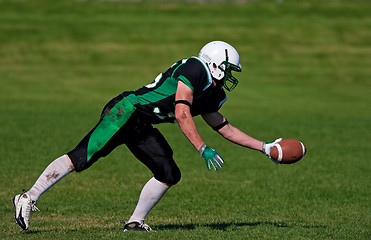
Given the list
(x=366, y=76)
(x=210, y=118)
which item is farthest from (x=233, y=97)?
(x=210, y=118)

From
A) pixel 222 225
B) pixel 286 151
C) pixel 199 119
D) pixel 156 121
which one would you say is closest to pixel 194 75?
pixel 156 121

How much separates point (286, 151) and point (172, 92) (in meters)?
1.51

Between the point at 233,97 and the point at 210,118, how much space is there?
70.1 ft

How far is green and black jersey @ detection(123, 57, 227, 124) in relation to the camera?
7.82 meters

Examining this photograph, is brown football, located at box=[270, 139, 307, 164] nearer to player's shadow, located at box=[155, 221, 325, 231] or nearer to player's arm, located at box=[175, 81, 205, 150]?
player's arm, located at box=[175, 81, 205, 150]

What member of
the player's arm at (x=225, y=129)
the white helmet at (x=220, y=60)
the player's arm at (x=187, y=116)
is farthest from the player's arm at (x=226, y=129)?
the player's arm at (x=187, y=116)

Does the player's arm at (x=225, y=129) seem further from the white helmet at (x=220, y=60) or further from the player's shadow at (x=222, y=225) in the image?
the player's shadow at (x=222, y=225)

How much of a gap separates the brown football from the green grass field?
0.90 m

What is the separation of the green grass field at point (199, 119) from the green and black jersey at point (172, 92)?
144 cm

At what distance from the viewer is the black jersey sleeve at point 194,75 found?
7762 mm

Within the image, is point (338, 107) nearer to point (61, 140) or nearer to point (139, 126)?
point (61, 140)

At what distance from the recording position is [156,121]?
27.3ft

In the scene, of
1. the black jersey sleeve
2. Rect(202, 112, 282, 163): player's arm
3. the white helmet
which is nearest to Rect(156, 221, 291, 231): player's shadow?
Rect(202, 112, 282, 163): player's arm

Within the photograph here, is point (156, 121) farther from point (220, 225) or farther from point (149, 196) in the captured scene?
point (220, 225)
